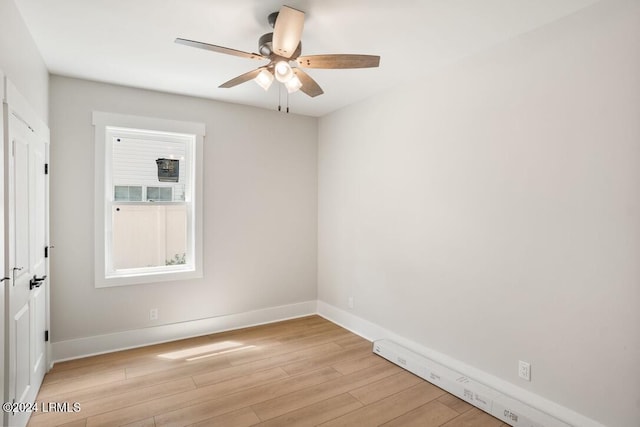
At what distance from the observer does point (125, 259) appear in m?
3.69

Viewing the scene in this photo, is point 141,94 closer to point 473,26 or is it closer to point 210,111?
point 210,111

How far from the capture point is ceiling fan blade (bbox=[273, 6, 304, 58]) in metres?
1.85

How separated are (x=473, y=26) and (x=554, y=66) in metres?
0.59

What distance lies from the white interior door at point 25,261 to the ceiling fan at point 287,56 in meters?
1.23

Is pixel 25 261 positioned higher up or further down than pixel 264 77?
further down

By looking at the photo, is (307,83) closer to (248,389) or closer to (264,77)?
(264,77)

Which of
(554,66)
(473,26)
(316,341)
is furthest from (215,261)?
(554,66)

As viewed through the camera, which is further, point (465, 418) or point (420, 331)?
point (420, 331)

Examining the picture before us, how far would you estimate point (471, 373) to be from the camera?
281 cm

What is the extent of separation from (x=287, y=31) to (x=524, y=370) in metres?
2.75

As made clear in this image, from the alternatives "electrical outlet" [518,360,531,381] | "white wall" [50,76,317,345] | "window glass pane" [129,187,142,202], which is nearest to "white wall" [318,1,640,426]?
"electrical outlet" [518,360,531,381]

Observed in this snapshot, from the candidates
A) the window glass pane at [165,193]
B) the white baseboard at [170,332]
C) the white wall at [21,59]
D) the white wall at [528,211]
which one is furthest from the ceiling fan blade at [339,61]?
the white baseboard at [170,332]

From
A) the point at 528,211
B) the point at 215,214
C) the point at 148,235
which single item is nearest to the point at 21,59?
the point at 148,235

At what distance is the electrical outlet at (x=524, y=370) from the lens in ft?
7.97
